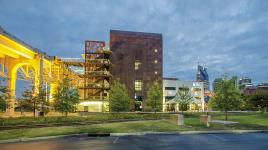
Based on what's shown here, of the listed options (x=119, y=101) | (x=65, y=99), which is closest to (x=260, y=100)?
(x=119, y=101)

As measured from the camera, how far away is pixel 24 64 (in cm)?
6719

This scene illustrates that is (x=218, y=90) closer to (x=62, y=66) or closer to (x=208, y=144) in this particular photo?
(x=208, y=144)

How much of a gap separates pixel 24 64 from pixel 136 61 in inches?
1271

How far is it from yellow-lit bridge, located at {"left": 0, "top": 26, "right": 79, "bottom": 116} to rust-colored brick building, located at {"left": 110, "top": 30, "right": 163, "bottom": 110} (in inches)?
607

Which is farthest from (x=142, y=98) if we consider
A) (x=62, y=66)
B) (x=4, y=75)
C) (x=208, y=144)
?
(x=208, y=144)

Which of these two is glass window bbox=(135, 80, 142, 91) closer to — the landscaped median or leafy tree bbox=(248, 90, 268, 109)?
leafy tree bbox=(248, 90, 268, 109)

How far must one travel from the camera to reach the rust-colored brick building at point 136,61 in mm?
82938

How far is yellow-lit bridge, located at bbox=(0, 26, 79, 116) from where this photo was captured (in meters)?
50.0

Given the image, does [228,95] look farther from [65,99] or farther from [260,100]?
[260,100]

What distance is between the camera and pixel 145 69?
278 ft

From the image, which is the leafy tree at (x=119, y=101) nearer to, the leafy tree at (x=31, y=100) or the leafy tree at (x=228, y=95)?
the leafy tree at (x=31, y=100)

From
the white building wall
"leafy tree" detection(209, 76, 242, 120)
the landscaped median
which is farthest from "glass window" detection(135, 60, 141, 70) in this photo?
the landscaped median

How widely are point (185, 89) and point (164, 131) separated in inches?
1245

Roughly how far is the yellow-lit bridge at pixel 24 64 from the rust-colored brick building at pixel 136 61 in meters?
15.4
